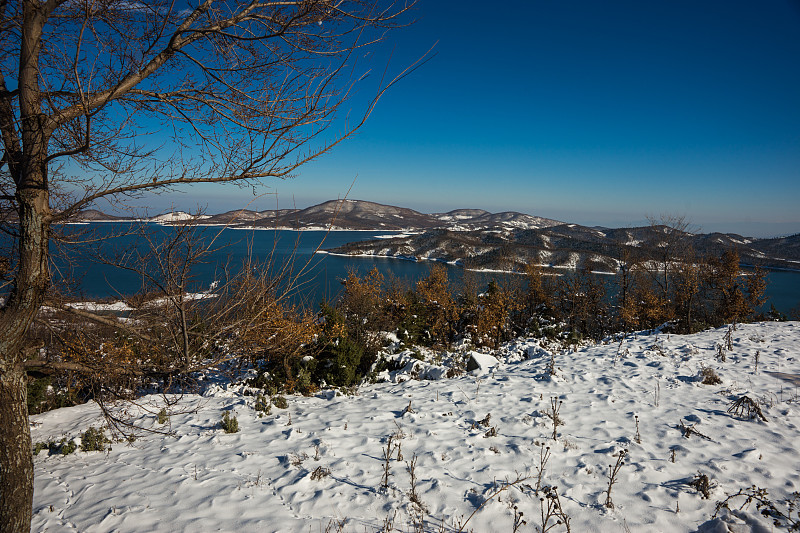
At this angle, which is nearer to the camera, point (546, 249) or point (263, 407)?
point (263, 407)

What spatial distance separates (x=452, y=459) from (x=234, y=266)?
132 inches

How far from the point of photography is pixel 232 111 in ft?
8.08

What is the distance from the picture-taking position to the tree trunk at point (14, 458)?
6.26ft

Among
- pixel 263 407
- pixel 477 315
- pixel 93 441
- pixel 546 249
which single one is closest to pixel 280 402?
pixel 263 407

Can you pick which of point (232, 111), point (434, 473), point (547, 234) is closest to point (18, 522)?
point (232, 111)

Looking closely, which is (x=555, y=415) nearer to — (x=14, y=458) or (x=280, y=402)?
(x=280, y=402)

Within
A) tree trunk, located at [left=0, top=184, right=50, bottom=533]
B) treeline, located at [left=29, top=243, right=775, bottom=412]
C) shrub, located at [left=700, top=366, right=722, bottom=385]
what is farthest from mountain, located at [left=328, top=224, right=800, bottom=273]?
Result: tree trunk, located at [left=0, top=184, right=50, bottom=533]

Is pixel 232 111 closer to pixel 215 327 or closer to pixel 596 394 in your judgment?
pixel 215 327

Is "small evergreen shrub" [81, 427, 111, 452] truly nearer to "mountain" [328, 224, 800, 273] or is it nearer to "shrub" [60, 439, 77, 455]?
"shrub" [60, 439, 77, 455]

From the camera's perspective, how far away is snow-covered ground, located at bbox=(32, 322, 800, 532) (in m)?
3.40

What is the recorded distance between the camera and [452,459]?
438 centimetres

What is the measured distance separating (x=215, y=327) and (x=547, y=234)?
109196 millimetres

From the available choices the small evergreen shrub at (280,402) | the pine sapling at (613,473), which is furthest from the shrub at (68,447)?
the pine sapling at (613,473)

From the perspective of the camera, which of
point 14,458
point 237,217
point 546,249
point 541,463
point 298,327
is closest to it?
point 14,458
